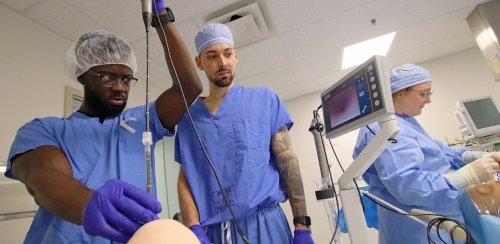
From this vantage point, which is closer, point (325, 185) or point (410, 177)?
point (325, 185)

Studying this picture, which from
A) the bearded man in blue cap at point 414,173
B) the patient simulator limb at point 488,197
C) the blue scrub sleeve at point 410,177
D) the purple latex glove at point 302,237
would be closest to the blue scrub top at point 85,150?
the purple latex glove at point 302,237

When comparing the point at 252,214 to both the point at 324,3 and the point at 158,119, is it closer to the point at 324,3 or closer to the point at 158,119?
the point at 158,119

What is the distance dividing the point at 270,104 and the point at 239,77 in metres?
2.22

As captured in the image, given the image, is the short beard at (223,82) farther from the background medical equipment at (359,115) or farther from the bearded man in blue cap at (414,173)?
the bearded man in blue cap at (414,173)

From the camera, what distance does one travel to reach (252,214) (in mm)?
983

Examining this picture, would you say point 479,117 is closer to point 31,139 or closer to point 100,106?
point 100,106

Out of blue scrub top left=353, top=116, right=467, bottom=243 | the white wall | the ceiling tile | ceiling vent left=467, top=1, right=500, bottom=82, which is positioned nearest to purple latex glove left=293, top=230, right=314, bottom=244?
blue scrub top left=353, top=116, right=467, bottom=243

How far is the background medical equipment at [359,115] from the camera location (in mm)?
681

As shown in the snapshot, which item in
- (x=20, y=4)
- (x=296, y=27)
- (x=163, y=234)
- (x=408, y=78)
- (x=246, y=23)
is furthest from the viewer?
(x=296, y=27)

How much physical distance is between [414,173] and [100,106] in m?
1.20

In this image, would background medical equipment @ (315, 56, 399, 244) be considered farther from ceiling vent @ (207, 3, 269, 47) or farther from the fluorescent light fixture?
the fluorescent light fixture

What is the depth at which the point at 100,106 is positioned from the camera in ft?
3.31

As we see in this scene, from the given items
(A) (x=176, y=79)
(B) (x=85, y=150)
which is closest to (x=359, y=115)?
(A) (x=176, y=79)

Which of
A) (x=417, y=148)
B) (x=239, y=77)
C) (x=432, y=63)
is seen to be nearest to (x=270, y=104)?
(x=417, y=148)
